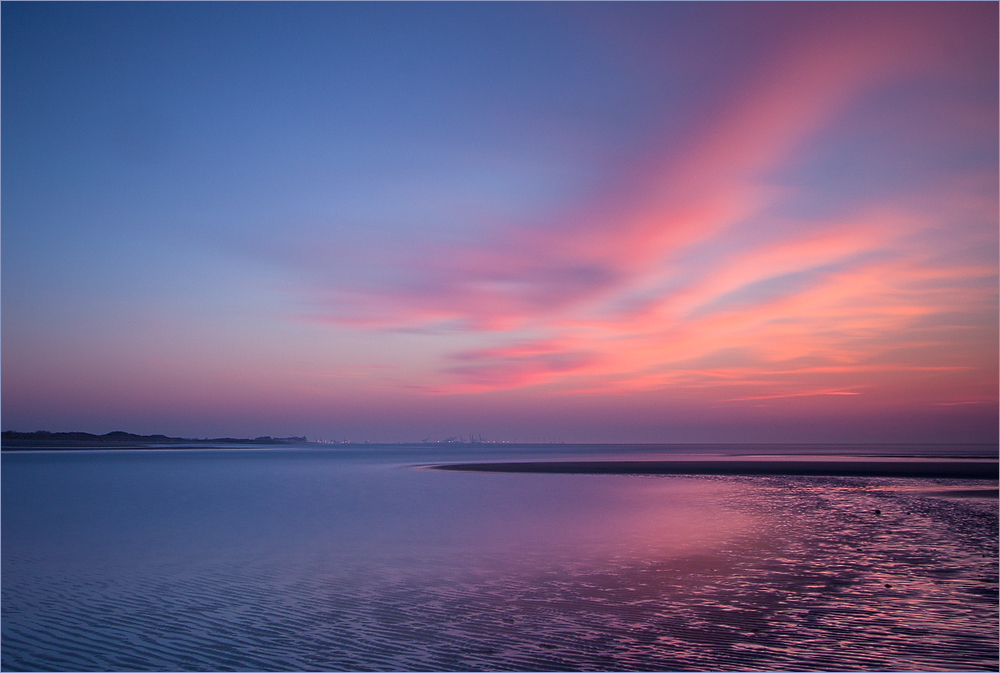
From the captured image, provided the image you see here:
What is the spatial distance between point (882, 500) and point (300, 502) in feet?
87.4

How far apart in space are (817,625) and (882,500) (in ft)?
70.9

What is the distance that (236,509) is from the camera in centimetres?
2792

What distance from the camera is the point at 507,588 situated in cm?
1302

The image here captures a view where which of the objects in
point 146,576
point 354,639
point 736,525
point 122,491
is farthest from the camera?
point 122,491

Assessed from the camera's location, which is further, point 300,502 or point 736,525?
point 300,502

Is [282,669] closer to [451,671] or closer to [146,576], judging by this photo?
[451,671]

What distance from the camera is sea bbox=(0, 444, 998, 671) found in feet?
30.1

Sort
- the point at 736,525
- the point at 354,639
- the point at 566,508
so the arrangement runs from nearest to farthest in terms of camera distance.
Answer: the point at 354,639
the point at 736,525
the point at 566,508

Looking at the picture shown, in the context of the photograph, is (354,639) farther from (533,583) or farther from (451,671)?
(533,583)

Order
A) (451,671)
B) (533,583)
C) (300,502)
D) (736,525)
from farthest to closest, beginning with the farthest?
(300,502), (736,525), (533,583), (451,671)

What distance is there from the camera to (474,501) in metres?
30.7

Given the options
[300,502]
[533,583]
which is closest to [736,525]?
[533,583]

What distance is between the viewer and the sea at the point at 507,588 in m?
9.18

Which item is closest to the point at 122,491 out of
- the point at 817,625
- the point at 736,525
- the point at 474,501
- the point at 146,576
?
the point at 474,501
